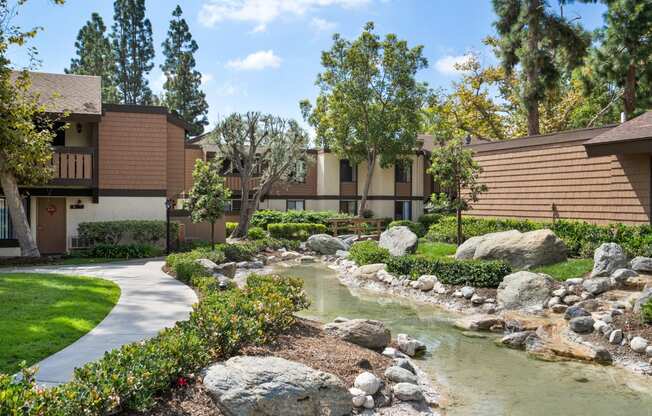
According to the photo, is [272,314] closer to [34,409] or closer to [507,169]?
[34,409]

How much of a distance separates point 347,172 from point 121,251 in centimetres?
2014

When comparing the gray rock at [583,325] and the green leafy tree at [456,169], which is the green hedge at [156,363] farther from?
the green leafy tree at [456,169]

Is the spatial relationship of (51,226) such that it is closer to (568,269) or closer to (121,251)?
(121,251)

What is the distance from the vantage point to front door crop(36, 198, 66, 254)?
19812mm

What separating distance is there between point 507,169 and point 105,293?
1490cm

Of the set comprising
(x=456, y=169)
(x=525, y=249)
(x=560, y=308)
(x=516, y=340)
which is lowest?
(x=516, y=340)

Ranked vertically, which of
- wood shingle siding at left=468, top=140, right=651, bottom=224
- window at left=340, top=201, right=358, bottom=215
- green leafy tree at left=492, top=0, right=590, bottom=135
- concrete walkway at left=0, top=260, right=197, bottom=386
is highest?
green leafy tree at left=492, top=0, right=590, bottom=135

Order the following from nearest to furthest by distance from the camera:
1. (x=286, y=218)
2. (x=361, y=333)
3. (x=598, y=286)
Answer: (x=361, y=333)
(x=598, y=286)
(x=286, y=218)

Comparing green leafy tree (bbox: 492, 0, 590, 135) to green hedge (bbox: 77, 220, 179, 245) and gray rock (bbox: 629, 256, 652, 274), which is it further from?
green hedge (bbox: 77, 220, 179, 245)

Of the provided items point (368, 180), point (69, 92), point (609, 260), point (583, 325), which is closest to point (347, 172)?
Answer: point (368, 180)

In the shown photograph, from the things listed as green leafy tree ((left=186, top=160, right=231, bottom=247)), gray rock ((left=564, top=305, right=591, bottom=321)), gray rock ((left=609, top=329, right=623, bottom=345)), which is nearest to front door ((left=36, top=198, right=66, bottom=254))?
green leafy tree ((left=186, top=160, right=231, bottom=247))

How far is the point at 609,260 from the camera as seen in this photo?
1298cm

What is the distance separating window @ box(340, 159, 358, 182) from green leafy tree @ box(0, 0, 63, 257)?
21205 millimetres

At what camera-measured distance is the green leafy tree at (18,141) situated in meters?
15.0
